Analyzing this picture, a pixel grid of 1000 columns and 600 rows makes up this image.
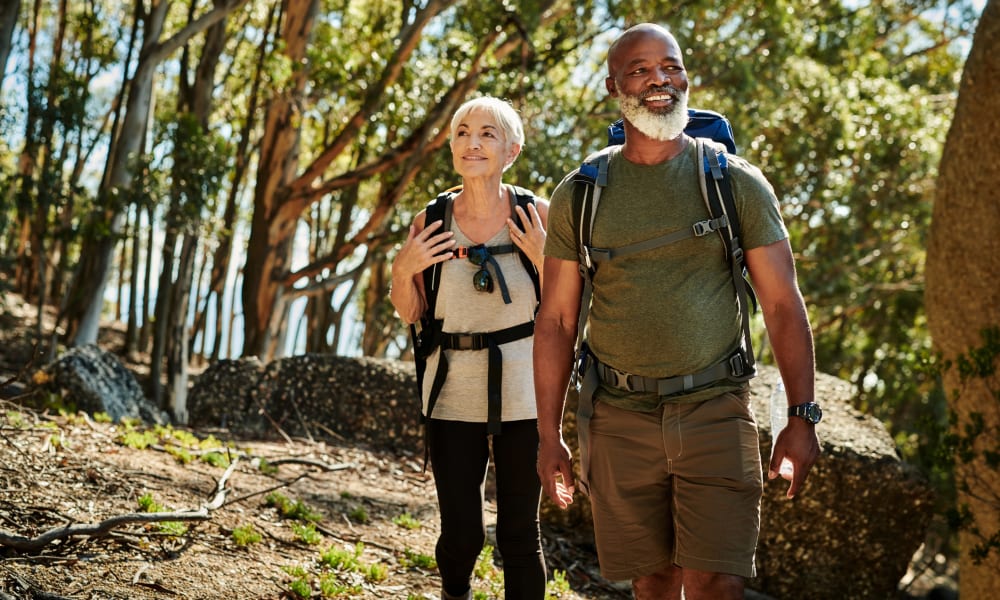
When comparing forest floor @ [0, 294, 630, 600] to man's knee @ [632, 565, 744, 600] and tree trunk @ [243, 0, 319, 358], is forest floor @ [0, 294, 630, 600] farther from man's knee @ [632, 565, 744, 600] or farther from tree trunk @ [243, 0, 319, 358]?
tree trunk @ [243, 0, 319, 358]

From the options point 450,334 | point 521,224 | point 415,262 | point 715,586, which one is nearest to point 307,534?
point 450,334

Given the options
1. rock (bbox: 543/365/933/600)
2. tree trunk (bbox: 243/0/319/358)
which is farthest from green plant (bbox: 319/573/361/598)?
tree trunk (bbox: 243/0/319/358)

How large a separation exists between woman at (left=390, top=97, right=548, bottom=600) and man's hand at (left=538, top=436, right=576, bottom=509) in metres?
0.53

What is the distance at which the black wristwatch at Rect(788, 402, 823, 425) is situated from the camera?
9.77 feet

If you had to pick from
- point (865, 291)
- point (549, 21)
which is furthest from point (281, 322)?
point (865, 291)

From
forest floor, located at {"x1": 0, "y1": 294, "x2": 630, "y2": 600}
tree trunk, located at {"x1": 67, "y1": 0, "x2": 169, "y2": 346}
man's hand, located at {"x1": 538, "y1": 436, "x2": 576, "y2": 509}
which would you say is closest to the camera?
man's hand, located at {"x1": 538, "y1": 436, "x2": 576, "y2": 509}

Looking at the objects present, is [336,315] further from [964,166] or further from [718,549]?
[718,549]

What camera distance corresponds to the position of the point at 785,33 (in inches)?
576

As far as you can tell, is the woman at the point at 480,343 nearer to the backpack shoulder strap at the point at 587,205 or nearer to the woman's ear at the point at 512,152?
the woman's ear at the point at 512,152

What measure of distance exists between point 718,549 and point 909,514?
4.48 meters

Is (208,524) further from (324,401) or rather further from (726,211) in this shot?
(324,401)

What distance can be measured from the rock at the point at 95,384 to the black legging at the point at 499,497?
16.2 ft

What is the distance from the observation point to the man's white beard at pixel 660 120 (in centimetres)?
320

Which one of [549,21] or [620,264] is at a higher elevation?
[549,21]
